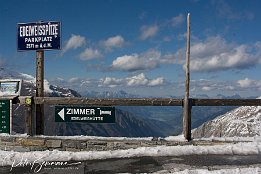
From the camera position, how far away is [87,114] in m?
11.4

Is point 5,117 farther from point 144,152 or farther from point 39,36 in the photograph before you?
point 144,152

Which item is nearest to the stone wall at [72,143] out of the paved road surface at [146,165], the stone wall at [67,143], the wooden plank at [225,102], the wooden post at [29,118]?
the stone wall at [67,143]

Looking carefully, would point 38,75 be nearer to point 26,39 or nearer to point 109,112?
point 26,39

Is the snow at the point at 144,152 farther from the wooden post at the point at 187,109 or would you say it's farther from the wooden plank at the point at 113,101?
the wooden plank at the point at 113,101

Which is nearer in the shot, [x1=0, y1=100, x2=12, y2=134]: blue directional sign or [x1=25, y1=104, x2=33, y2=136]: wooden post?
[x1=25, y1=104, x2=33, y2=136]: wooden post

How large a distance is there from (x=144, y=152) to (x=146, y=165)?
122 centimetres

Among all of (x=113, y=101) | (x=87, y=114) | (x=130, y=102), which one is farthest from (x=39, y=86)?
(x=130, y=102)

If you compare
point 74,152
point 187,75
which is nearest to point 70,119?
point 74,152

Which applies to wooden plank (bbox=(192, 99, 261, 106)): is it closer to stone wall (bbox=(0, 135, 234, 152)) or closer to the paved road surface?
stone wall (bbox=(0, 135, 234, 152))

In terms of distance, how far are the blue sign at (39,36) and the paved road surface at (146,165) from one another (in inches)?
173

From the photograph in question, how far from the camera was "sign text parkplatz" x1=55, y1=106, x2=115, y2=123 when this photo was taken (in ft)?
37.2

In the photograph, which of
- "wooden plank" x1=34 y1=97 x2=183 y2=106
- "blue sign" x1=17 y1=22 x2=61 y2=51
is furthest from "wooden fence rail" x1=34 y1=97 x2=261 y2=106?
"blue sign" x1=17 y1=22 x2=61 y2=51

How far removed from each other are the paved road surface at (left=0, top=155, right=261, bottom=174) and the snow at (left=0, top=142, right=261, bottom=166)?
400mm

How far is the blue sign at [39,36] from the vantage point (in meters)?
11.8
